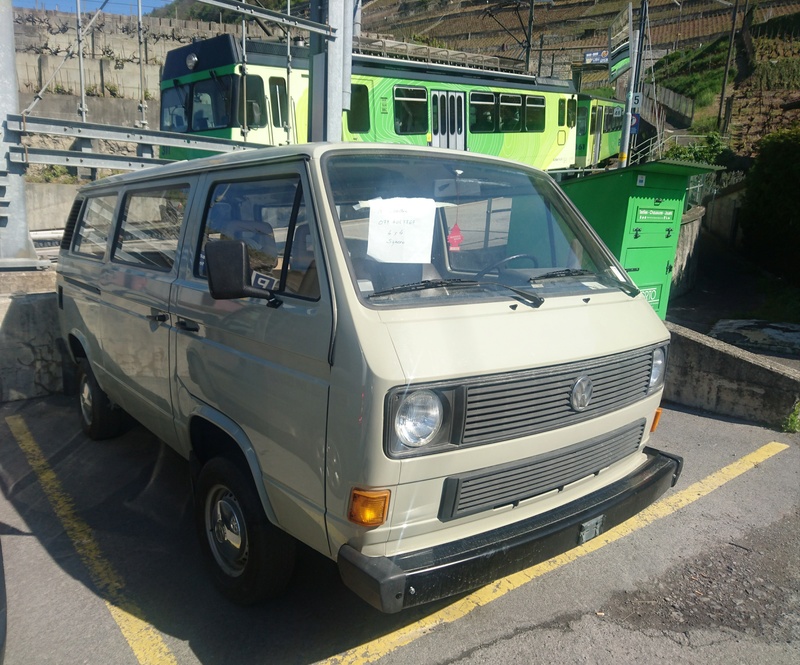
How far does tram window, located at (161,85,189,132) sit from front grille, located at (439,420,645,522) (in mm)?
12961

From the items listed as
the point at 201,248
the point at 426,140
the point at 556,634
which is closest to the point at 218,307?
the point at 201,248

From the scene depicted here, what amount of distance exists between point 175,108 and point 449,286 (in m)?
13.2

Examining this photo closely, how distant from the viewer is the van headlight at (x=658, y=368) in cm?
331

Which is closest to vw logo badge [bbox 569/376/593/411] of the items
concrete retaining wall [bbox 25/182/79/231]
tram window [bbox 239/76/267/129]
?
tram window [bbox 239/76/267/129]

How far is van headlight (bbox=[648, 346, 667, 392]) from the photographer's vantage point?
10.8 feet

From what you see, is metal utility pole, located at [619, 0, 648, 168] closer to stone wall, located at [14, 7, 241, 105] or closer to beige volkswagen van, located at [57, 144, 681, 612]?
beige volkswagen van, located at [57, 144, 681, 612]

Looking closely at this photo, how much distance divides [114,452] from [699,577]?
4.17 m

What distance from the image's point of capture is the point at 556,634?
10.1ft

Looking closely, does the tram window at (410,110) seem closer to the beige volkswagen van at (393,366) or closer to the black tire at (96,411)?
the black tire at (96,411)

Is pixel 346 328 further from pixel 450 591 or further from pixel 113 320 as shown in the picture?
pixel 113 320

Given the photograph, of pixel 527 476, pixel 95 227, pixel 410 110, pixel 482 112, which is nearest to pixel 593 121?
pixel 482 112

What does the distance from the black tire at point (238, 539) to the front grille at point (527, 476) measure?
2.92ft

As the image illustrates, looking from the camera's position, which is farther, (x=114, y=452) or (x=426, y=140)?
(x=426, y=140)

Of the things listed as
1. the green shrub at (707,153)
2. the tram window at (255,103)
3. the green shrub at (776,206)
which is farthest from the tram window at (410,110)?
the green shrub at (707,153)
